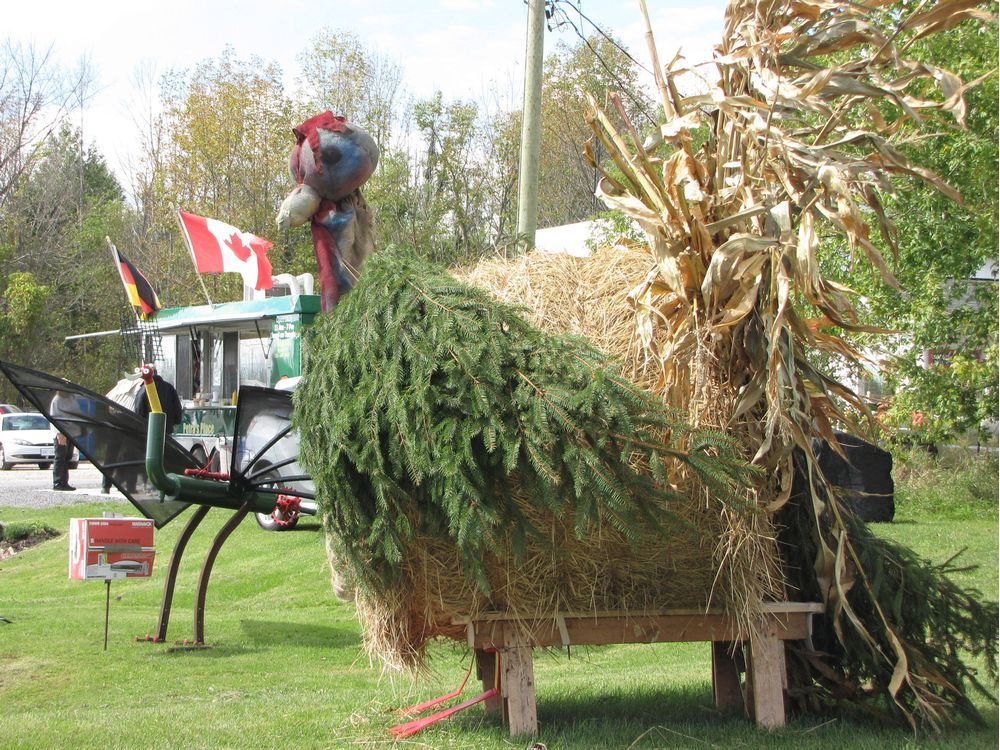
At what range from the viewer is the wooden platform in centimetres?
466

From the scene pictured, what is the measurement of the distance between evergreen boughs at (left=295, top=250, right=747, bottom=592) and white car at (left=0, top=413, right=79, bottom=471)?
26128 mm

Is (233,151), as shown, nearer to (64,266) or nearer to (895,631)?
(64,266)

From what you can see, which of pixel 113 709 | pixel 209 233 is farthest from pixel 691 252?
pixel 209 233

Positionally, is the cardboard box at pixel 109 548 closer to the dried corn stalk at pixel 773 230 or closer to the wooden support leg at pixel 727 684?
the wooden support leg at pixel 727 684

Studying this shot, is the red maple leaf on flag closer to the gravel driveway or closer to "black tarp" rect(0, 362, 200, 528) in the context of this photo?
"black tarp" rect(0, 362, 200, 528)

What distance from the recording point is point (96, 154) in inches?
2334

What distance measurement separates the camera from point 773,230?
15.1 feet

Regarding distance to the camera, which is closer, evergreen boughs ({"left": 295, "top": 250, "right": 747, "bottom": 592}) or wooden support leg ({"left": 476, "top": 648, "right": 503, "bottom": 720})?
evergreen boughs ({"left": 295, "top": 250, "right": 747, "bottom": 592})

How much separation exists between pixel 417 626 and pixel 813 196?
2.50m

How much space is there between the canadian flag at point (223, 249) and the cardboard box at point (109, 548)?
454 centimetres

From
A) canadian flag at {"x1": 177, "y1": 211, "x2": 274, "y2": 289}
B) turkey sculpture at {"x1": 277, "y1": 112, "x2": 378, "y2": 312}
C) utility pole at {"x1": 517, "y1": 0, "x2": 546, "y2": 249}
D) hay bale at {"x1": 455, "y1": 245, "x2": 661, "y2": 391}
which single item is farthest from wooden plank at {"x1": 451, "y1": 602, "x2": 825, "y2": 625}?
canadian flag at {"x1": 177, "y1": 211, "x2": 274, "y2": 289}

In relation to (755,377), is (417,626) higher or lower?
lower

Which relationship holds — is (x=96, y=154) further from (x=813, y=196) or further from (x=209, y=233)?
(x=813, y=196)

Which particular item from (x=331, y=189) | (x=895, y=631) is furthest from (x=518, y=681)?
(x=331, y=189)
